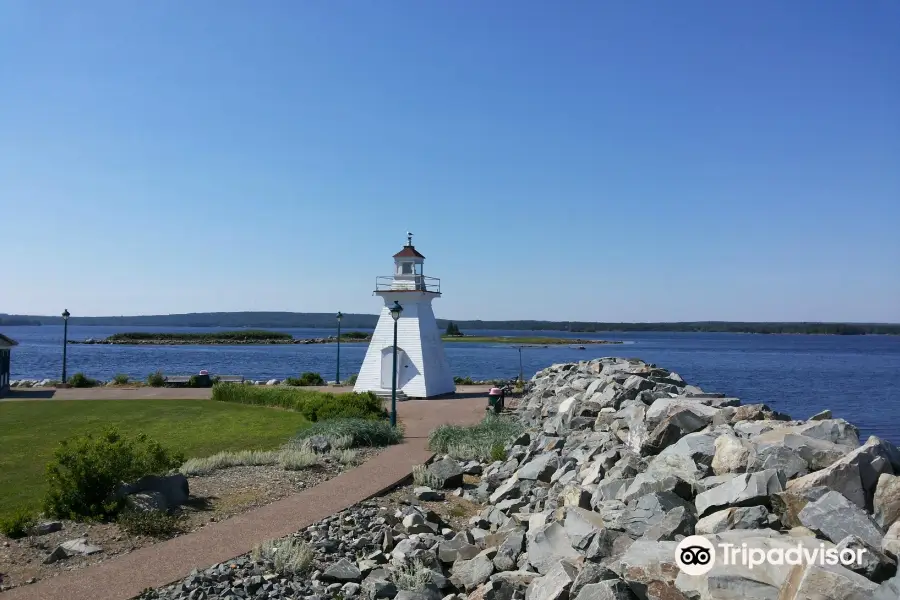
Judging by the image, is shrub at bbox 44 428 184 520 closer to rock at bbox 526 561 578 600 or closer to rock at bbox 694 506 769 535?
rock at bbox 526 561 578 600

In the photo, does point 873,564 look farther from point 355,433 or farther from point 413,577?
point 355,433

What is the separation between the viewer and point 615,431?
11062mm

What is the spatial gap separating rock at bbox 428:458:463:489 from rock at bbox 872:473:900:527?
7.40 metres

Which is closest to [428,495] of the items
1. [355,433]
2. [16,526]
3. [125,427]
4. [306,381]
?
[355,433]

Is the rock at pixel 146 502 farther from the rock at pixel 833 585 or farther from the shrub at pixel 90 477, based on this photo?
the rock at pixel 833 585

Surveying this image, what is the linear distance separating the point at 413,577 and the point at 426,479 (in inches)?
189

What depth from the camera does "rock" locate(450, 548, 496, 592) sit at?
718 centimetres

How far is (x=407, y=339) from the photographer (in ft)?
81.1

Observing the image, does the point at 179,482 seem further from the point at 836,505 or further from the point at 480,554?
the point at 836,505

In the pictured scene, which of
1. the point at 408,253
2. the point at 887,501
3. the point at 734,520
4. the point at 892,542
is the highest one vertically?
the point at 408,253

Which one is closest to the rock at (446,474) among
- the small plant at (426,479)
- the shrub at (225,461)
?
the small plant at (426,479)

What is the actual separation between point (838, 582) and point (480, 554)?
3.93m

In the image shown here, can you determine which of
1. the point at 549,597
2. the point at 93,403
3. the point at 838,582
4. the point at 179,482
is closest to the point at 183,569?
the point at 179,482

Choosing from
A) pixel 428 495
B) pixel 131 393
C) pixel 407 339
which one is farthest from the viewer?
pixel 131 393
